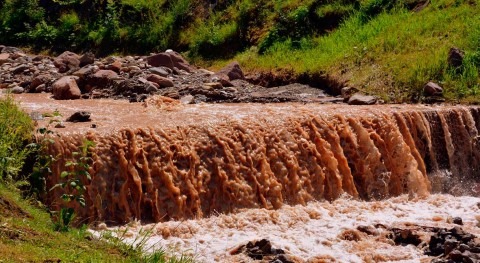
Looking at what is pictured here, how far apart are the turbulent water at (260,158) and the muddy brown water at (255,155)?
0.02 metres

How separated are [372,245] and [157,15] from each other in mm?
14383

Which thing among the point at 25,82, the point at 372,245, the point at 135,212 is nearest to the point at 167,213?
the point at 135,212

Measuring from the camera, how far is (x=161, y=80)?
46.9 ft

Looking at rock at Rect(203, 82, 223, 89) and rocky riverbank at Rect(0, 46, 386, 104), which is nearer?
rocky riverbank at Rect(0, 46, 386, 104)

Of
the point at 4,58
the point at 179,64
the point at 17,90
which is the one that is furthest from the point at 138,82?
the point at 4,58

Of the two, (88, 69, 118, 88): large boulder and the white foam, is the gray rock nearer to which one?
the white foam

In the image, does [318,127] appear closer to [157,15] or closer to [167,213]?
[167,213]

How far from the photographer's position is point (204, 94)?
1372 cm

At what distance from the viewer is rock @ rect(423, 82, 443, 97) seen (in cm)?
1285

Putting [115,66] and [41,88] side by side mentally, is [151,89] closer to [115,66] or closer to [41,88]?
[115,66]

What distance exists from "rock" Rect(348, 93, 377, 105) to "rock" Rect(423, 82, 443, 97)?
0.97m

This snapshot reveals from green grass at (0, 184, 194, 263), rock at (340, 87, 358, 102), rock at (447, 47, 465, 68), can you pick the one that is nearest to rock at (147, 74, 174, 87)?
rock at (340, 87, 358, 102)

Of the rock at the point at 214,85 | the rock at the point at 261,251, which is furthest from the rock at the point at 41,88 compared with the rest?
the rock at the point at 261,251

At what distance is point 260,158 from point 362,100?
3911 millimetres
